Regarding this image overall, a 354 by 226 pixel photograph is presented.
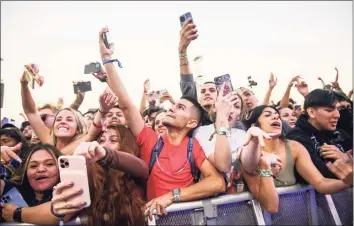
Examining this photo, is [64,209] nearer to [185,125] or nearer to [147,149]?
[147,149]

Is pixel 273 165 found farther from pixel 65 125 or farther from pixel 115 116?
pixel 65 125

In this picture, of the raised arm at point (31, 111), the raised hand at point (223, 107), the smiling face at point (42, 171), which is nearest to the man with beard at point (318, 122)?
the raised hand at point (223, 107)

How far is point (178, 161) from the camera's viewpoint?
2.59 m

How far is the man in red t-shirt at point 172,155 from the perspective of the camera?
7.45 feet

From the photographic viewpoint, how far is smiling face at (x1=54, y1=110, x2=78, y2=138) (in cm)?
→ 365

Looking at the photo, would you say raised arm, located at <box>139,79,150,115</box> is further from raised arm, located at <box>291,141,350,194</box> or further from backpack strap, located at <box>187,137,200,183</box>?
raised arm, located at <box>291,141,350,194</box>

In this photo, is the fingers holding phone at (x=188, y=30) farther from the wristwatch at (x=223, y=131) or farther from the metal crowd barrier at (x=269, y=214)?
the metal crowd barrier at (x=269, y=214)

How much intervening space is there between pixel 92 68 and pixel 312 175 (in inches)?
87.9

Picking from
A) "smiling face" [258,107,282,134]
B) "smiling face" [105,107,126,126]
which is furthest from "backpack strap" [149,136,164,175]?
"smiling face" [105,107,126,126]

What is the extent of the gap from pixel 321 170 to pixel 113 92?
204cm

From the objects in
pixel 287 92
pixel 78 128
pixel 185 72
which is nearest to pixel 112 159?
pixel 185 72

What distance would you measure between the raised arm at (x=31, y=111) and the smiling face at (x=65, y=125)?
0.28m

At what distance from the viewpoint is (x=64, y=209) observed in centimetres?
187

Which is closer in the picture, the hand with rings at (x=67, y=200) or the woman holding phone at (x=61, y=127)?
the hand with rings at (x=67, y=200)
